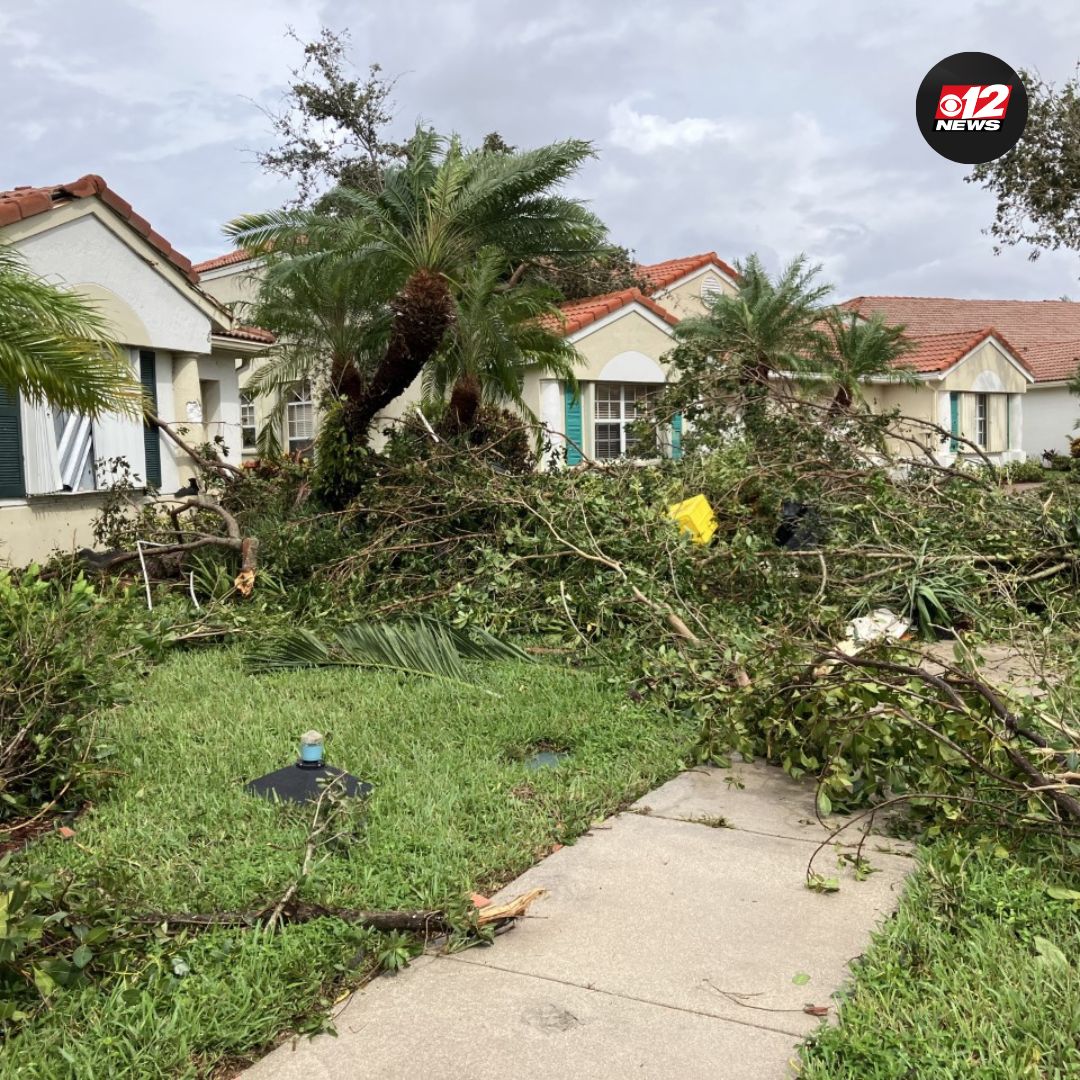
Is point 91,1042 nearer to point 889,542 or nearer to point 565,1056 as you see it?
point 565,1056

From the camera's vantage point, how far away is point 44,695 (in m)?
4.72

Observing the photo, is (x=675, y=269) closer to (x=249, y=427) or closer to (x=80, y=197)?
(x=249, y=427)

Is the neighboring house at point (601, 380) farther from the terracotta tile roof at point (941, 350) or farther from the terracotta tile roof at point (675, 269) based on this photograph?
the terracotta tile roof at point (941, 350)

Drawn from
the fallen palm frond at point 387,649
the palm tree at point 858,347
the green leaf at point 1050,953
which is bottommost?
the green leaf at point 1050,953

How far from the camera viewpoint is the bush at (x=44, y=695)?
465cm

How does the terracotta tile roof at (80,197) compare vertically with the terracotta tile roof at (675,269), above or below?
below

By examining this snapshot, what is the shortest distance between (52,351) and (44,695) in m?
3.35

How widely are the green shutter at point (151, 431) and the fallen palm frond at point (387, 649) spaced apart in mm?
6839

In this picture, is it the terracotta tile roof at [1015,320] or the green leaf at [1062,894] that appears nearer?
the green leaf at [1062,894]

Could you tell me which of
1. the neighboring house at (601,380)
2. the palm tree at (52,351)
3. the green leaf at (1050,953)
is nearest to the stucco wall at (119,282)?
the palm tree at (52,351)

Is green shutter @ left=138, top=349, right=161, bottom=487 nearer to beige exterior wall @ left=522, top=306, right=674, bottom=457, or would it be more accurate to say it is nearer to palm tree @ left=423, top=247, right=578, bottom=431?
palm tree @ left=423, top=247, right=578, bottom=431

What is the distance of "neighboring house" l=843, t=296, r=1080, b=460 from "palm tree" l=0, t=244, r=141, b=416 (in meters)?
20.0

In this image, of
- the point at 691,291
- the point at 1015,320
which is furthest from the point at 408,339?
the point at 1015,320

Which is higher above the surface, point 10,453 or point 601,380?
point 601,380
